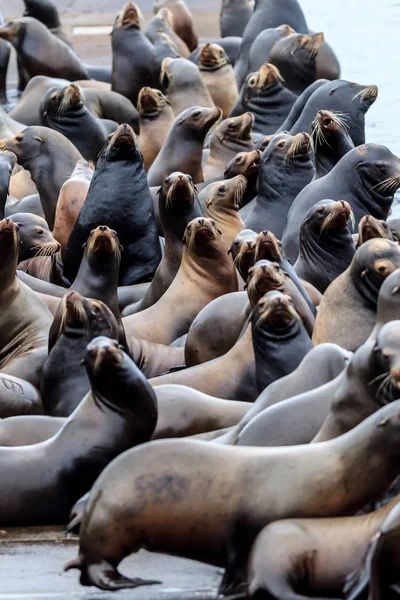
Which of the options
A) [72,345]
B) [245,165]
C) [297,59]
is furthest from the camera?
[297,59]

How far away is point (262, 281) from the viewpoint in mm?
6598

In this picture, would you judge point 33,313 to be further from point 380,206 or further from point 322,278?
point 380,206

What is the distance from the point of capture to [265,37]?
15305mm

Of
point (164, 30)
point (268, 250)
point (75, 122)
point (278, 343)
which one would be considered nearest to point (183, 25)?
point (164, 30)

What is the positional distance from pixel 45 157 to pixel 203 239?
3.05m

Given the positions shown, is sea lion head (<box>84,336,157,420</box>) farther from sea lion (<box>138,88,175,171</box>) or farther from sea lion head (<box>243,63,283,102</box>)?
sea lion head (<box>243,63,283,102</box>)

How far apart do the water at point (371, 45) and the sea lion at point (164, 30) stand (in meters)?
1.92

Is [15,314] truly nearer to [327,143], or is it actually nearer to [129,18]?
[327,143]

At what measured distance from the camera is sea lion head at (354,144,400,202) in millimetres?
8984

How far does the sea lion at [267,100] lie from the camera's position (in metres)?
13.4

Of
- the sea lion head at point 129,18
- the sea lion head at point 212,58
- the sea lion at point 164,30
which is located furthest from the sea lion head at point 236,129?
the sea lion at point 164,30

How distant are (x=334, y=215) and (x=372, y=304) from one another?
4.41 feet

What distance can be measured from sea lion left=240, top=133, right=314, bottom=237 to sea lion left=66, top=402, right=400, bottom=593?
536 cm

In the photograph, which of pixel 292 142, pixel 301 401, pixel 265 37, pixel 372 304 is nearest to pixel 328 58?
pixel 265 37
